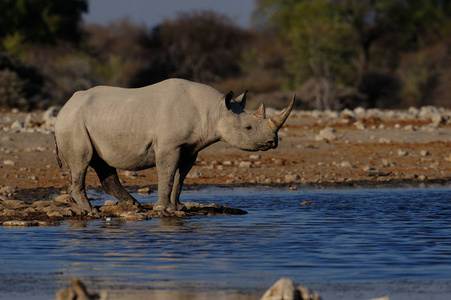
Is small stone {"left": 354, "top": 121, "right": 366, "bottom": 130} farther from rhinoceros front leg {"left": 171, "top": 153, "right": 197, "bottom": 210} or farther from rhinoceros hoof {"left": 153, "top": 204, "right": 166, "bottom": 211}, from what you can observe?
rhinoceros hoof {"left": 153, "top": 204, "right": 166, "bottom": 211}

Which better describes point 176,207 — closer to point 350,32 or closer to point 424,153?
point 424,153

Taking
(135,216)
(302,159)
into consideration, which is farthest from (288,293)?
(302,159)

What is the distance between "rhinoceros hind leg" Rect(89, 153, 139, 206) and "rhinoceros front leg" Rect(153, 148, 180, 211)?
0.63 m

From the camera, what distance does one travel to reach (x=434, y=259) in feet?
28.6

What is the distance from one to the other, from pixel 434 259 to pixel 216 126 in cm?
402

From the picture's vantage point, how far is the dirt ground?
16312mm

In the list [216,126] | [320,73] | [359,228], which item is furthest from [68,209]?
[320,73]

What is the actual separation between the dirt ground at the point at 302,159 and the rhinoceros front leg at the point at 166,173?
302 centimetres

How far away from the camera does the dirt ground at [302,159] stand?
1631 cm

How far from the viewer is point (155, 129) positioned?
1180 centimetres

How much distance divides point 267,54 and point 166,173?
40480 mm

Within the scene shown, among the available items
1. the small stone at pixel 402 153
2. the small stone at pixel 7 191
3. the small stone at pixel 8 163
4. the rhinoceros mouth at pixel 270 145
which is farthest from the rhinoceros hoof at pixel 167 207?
the small stone at pixel 402 153

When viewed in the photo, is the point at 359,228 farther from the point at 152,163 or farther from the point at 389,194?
the point at 389,194

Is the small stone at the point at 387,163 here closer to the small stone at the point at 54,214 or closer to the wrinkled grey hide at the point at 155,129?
the wrinkled grey hide at the point at 155,129
